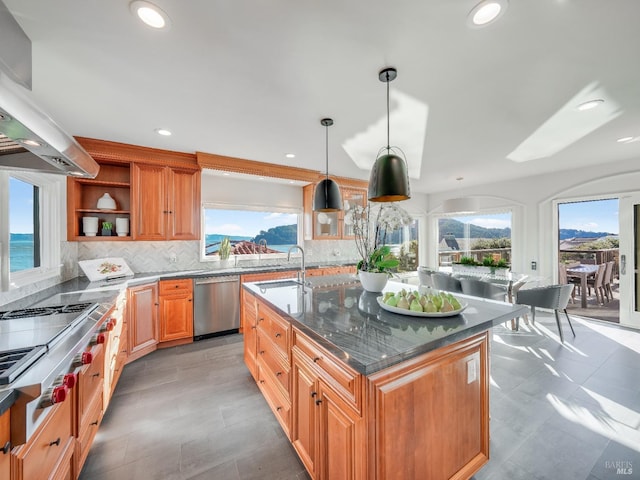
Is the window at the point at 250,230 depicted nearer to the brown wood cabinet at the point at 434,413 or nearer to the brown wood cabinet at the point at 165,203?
the brown wood cabinet at the point at 165,203

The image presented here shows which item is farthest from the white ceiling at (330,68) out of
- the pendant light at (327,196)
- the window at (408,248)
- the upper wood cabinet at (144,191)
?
the window at (408,248)

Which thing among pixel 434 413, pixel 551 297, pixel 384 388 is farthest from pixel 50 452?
pixel 551 297

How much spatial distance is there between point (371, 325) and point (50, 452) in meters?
1.49

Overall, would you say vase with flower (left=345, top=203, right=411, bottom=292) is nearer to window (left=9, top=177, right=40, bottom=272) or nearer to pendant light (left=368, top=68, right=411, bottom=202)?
pendant light (left=368, top=68, right=411, bottom=202)

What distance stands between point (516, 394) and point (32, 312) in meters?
3.76

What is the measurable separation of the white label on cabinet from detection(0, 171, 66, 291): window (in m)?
3.14

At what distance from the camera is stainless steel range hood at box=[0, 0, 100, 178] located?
0.93 m

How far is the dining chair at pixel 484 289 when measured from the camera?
11.3 feet

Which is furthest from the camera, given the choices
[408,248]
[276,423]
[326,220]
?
[408,248]

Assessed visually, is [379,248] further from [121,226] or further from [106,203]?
[106,203]

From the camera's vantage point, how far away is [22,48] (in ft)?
4.66

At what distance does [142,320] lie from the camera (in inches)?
119

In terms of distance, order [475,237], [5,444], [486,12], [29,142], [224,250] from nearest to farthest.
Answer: [5,444]
[29,142]
[486,12]
[224,250]
[475,237]

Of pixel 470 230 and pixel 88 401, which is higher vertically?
pixel 470 230
